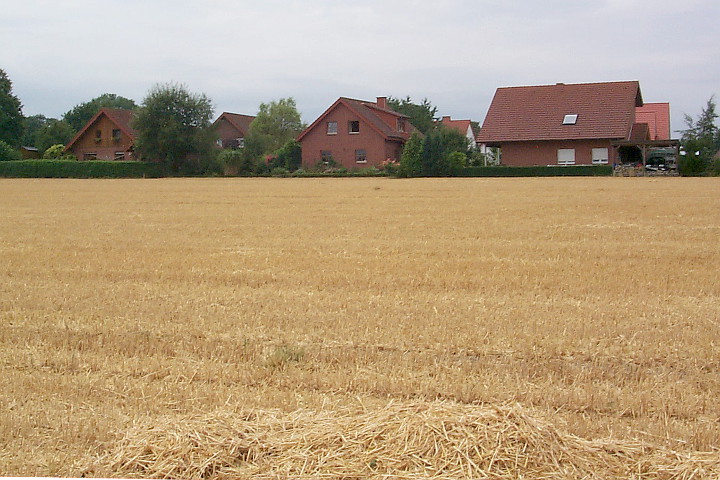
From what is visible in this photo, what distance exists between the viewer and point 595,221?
20.7m

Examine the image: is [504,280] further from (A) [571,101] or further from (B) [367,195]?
(A) [571,101]

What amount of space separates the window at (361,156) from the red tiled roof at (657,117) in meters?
32.1

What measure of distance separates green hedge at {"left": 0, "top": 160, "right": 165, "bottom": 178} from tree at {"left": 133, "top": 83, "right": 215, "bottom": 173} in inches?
76.4

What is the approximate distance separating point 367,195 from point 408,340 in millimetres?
26862

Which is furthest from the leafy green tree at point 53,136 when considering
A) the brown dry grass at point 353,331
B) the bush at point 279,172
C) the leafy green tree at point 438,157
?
the brown dry grass at point 353,331

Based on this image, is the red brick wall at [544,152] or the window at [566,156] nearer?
the red brick wall at [544,152]

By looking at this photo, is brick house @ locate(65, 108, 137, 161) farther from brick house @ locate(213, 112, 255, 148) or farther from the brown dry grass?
the brown dry grass

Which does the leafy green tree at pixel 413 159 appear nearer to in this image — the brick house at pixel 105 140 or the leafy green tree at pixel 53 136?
the brick house at pixel 105 140

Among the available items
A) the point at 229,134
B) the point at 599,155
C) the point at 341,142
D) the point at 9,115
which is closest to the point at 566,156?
the point at 599,155

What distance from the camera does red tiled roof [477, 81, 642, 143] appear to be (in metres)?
65.5

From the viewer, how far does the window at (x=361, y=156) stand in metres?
75.9

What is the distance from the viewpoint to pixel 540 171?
5888 centimetres

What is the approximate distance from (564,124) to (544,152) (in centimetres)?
297

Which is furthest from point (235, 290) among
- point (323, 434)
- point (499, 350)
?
point (323, 434)
